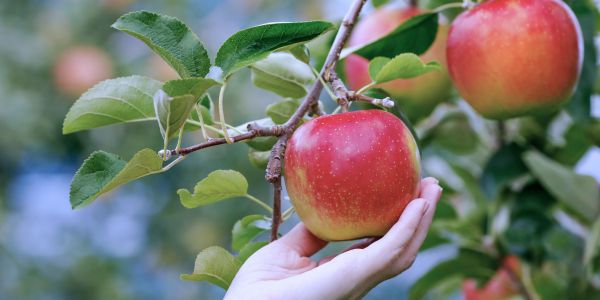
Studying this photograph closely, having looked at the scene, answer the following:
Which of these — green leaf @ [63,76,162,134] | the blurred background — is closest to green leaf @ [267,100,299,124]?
green leaf @ [63,76,162,134]

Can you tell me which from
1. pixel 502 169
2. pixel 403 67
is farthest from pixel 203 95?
pixel 502 169

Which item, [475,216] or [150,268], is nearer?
[475,216]

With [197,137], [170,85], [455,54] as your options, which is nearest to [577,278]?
[455,54]

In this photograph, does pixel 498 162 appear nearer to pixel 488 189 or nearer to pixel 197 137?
pixel 488 189

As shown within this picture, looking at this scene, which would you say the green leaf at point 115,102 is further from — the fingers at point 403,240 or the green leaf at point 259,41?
the fingers at point 403,240

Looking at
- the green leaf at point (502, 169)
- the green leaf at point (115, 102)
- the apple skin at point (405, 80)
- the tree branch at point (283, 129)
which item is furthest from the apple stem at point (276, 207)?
the green leaf at point (502, 169)

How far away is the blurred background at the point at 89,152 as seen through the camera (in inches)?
92.3

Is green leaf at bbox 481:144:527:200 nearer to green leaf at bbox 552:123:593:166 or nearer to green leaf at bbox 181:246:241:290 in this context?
green leaf at bbox 552:123:593:166

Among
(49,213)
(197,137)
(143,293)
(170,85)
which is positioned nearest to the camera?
(170,85)

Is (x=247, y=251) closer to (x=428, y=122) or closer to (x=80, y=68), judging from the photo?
(x=428, y=122)

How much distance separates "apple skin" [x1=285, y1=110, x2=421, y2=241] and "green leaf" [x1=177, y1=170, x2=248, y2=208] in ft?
0.16

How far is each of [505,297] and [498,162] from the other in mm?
166

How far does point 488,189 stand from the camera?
32.3 inches

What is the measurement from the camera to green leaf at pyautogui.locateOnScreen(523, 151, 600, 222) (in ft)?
2.44
